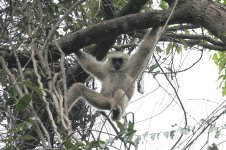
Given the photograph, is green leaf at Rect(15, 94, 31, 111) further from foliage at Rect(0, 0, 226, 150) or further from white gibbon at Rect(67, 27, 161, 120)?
white gibbon at Rect(67, 27, 161, 120)

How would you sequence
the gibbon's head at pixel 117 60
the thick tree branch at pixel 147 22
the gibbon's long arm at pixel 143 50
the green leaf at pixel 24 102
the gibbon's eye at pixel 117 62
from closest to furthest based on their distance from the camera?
1. the green leaf at pixel 24 102
2. the thick tree branch at pixel 147 22
3. the gibbon's long arm at pixel 143 50
4. the gibbon's head at pixel 117 60
5. the gibbon's eye at pixel 117 62

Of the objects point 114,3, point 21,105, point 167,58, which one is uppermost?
point 114,3

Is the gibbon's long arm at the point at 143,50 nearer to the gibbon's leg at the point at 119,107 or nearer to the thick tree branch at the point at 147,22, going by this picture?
the gibbon's leg at the point at 119,107

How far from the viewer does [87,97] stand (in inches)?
262

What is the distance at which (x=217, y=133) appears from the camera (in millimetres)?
2986

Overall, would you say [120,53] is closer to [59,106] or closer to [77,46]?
[77,46]

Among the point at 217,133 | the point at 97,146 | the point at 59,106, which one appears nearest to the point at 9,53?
the point at 59,106

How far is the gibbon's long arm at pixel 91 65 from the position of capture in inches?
248

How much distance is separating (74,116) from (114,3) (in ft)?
5.69

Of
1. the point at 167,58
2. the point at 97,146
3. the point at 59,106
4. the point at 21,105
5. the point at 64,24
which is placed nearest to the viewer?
the point at 97,146

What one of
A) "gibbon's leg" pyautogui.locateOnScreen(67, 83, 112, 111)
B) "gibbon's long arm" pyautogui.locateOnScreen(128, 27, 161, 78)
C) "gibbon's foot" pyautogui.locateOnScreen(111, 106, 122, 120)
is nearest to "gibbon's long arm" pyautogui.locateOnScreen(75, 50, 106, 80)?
"gibbon's leg" pyautogui.locateOnScreen(67, 83, 112, 111)

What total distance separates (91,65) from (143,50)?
83 cm

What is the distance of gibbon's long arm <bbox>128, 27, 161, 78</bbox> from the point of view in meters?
6.20

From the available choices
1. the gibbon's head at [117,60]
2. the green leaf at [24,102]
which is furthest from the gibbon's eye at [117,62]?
the green leaf at [24,102]
